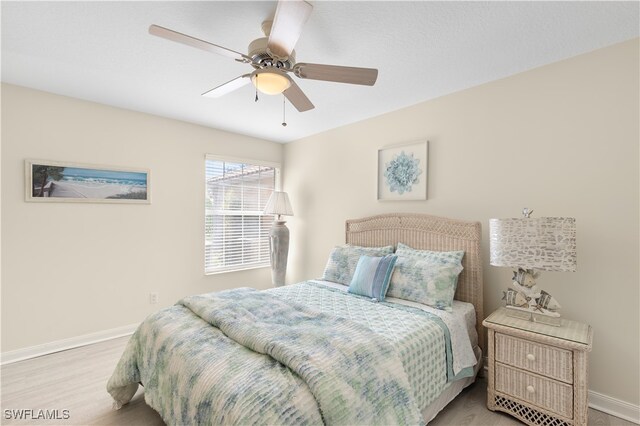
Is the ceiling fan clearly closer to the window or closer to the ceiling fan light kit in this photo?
the ceiling fan light kit

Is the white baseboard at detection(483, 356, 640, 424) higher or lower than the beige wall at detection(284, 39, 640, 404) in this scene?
lower

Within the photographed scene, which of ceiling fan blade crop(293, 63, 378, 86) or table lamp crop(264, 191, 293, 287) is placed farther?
table lamp crop(264, 191, 293, 287)

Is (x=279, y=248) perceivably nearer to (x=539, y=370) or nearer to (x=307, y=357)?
(x=307, y=357)

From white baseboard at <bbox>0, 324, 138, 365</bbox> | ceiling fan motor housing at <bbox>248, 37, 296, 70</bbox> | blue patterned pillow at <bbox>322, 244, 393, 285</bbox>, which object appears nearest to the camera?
ceiling fan motor housing at <bbox>248, 37, 296, 70</bbox>

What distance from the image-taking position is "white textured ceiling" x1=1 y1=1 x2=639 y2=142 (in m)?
1.69

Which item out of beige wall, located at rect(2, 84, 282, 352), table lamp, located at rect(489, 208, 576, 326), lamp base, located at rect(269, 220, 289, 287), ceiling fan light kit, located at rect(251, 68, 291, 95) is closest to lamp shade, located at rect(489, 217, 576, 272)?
table lamp, located at rect(489, 208, 576, 326)

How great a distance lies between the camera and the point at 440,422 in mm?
1939

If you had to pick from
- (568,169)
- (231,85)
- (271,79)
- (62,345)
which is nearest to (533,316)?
(568,169)

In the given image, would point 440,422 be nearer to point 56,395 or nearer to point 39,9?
point 56,395

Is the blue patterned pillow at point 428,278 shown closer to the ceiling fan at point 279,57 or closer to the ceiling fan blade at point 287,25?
the ceiling fan at point 279,57

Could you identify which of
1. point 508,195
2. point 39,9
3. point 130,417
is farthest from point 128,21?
point 508,195

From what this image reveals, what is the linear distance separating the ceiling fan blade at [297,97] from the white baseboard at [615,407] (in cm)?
281

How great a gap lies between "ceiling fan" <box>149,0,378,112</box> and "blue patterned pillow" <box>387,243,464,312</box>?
1.51 metres

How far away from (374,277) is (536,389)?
1248mm
